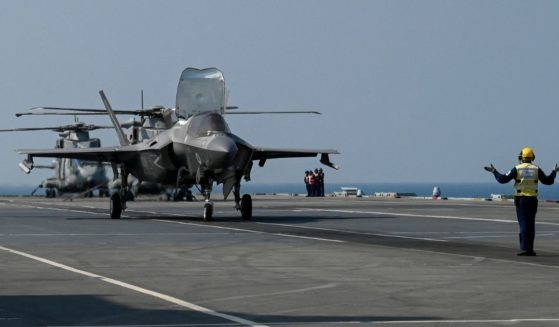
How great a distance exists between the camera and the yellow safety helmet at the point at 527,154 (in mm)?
22594

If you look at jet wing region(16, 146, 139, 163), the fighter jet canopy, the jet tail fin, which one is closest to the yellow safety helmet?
the fighter jet canopy

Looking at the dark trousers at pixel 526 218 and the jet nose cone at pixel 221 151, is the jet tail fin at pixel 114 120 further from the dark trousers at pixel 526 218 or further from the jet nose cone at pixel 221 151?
the dark trousers at pixel 526 218

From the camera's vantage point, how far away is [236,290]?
48.5 feet

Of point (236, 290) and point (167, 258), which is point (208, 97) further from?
point (236, 290)

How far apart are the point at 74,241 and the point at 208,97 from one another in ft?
43.7

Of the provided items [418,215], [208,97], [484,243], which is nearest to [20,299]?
[484,243]

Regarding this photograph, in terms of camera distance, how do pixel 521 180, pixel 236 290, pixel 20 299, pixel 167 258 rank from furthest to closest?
1. pixel 521 180
2. pixel 167 258
3. pixel 236 290
4. pixel 20 299

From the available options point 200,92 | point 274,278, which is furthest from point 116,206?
point 274,278

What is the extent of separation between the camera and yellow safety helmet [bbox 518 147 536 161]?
22.6m

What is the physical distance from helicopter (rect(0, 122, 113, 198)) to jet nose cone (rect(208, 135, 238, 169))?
4460 centimetres

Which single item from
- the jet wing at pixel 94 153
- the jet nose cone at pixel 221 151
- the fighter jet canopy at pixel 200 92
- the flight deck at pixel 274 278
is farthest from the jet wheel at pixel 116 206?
the flight deck at pixel 274 278

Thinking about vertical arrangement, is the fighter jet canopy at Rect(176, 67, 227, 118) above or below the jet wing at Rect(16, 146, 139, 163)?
above

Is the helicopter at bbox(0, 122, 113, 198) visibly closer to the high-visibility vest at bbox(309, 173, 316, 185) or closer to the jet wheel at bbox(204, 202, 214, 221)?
the high-visibility vest at bbox(309, 173, 316, 185)

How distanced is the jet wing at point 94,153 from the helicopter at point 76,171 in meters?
39.5
